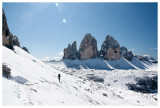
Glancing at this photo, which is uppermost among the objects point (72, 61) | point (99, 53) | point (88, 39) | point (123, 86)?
point (88, 39)

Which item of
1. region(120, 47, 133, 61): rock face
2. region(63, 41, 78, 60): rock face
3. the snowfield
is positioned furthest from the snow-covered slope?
region(120, 47, 133, 61): rock face

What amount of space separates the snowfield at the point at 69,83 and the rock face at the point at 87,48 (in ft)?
22.2

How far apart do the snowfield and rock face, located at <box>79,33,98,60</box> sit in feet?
22.2

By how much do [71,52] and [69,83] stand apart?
82325 millimetres

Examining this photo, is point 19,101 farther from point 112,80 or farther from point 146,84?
point 146,84

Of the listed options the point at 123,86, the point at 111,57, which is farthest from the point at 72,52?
the point at 123,86

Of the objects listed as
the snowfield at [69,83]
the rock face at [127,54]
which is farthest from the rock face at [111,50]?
the rock face at [127,54]

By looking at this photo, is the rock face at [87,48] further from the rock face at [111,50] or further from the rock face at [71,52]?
the rock face at [111,50]

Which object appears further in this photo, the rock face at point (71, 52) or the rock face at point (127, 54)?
the rock face at point (127, 54)

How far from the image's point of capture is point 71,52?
97.8 m

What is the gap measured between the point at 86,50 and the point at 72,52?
15.2 metres

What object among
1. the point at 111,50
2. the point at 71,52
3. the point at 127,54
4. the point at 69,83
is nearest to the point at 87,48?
the point at 71,52

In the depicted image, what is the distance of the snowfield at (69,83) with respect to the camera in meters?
7.41

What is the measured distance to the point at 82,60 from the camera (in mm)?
93688
